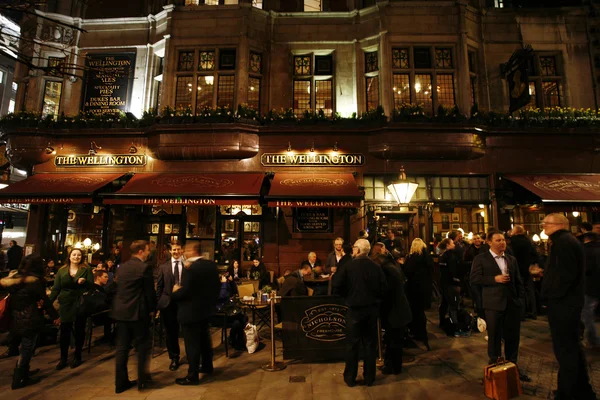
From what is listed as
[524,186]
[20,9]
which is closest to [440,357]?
[524,186]

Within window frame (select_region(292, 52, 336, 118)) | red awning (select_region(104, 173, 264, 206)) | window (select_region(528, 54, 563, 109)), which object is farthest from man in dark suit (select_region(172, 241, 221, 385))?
window (select_region(528, 54, 563, 109))

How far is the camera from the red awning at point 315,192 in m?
9.93

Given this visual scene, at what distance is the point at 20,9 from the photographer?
5.11 metres

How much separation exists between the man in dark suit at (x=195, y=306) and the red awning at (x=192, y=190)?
5.05 m

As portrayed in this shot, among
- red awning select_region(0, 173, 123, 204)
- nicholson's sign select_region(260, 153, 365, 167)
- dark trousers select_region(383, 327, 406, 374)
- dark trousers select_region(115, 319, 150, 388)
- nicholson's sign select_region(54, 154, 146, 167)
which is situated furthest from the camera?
nicholson's sign select_region(54, 154, 146, 167)

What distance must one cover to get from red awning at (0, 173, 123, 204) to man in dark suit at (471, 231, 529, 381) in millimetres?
10899

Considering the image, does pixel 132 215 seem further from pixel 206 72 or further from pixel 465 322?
pixel 465 322

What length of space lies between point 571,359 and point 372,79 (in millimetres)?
10625

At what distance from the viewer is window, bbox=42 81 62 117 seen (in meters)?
13.3

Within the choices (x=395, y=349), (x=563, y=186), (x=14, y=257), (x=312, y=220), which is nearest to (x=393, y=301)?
(x=395, y=349)

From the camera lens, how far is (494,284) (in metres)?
4.80

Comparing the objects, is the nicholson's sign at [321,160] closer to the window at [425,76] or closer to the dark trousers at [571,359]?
the window at [425,76]

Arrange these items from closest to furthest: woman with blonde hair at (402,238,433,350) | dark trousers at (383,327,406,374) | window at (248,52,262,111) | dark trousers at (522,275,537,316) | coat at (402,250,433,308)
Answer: dark trousers at (383,327,406,374), woman with blonde hair at (402,238,433,350), coat at (402,250,433,308), dark trousers at (522,275,537,316), window at (248,52,262,111)

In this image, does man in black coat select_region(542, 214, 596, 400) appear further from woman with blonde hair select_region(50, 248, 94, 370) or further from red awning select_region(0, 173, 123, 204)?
red awning select_region(0, 173, 123, 204)
